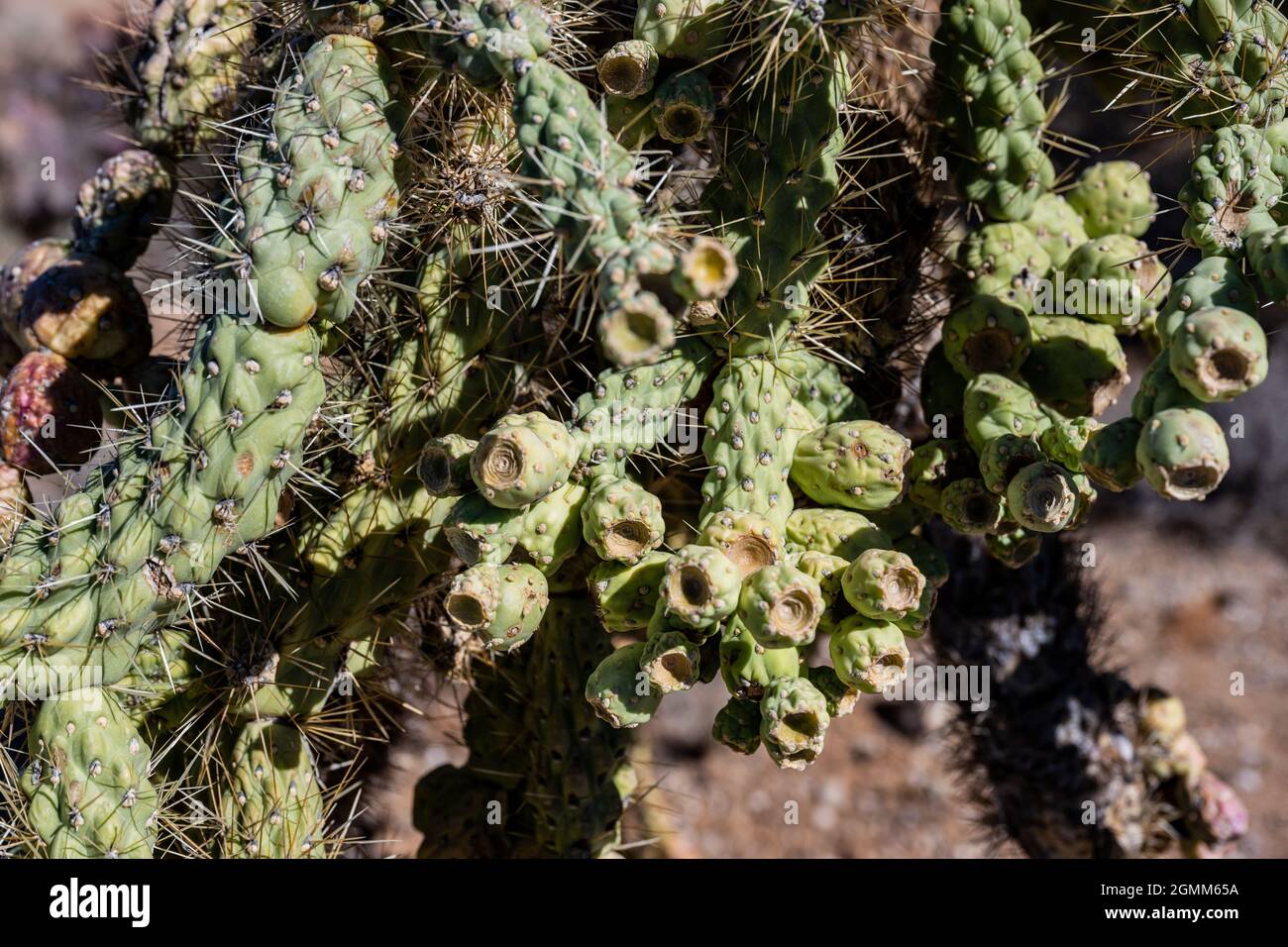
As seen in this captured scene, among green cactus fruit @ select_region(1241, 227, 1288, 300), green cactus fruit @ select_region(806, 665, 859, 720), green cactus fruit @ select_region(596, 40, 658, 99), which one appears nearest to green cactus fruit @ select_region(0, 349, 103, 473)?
green cactus fruit @ select_region(596, 40, 658, 99)

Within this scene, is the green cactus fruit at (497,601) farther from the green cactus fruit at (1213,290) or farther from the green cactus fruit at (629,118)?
the green cactus fruit at (1213,290)

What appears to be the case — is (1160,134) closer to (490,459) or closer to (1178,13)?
(1178,13)

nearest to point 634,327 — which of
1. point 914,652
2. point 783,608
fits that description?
point 783,608

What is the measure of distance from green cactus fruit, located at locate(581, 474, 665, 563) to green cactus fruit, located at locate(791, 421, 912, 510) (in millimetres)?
326

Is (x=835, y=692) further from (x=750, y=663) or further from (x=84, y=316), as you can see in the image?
(x=84, y=316)

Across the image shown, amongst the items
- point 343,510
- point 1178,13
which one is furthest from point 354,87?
point 1178,13

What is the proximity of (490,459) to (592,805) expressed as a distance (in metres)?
1.02

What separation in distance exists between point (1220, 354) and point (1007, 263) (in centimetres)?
81

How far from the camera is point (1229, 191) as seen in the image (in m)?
1.78

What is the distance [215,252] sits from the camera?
1.77 m

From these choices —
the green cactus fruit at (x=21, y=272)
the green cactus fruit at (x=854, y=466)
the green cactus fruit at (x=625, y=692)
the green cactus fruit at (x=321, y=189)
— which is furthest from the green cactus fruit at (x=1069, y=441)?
the green cactus fruit at (x=21, y=272)

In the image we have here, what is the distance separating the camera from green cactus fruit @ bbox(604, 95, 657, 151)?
1.88 metres

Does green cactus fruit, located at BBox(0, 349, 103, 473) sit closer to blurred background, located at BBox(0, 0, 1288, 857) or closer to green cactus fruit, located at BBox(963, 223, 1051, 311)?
blurred background, located at BBox(0, 0, 1288, 857)

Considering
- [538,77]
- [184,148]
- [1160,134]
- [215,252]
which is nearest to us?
[538,77]
